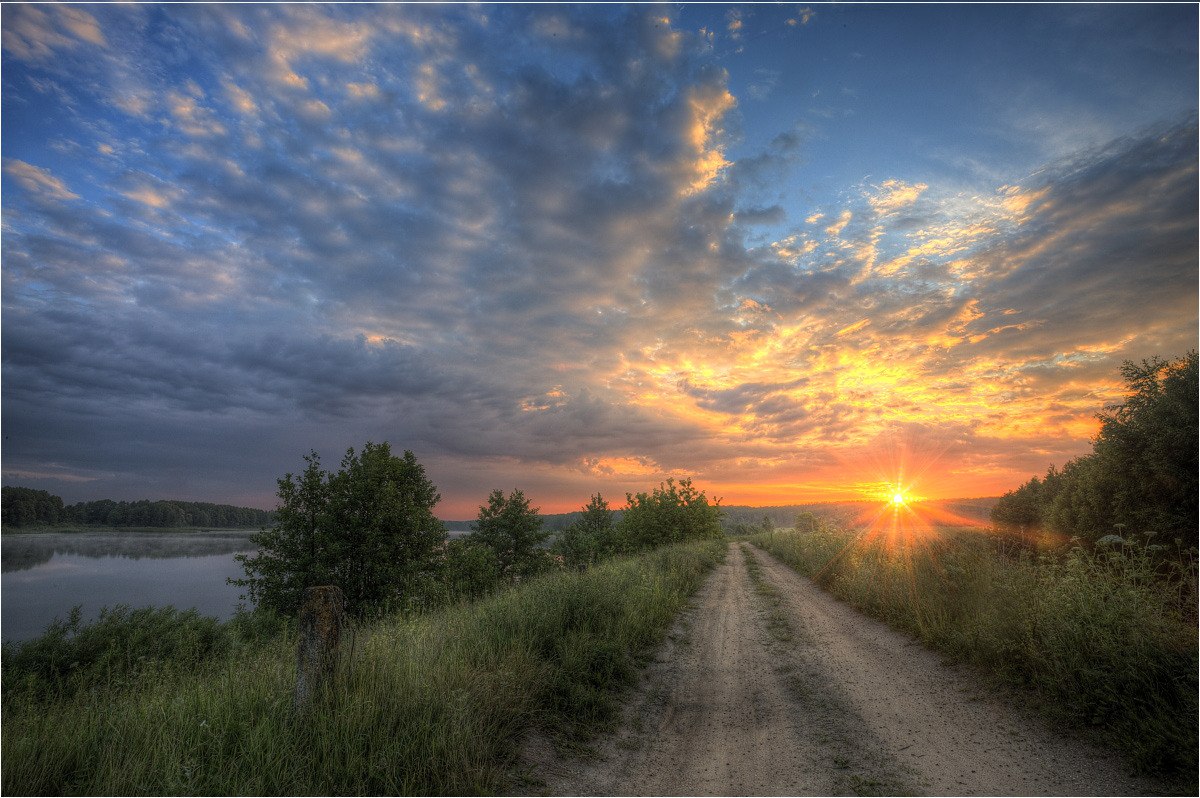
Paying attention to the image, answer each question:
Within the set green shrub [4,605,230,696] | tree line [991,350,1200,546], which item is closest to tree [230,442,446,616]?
green shrub [4,605,230,696]

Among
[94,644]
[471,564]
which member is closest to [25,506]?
[94,644]

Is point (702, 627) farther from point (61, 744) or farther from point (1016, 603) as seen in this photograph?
point (61, 744)

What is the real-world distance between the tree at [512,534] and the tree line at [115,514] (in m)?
17.6

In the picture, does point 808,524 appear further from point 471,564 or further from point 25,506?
point 25,506

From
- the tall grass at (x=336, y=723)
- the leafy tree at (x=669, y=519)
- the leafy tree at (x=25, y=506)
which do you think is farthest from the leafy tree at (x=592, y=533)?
the tall grass at (x=336, y=723)

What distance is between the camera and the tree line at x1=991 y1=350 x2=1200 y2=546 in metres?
17.3

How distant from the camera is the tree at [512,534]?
4472 cm

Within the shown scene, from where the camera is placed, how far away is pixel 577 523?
214ft

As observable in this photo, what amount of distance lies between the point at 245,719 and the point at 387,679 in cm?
118

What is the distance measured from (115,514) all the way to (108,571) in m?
12.9

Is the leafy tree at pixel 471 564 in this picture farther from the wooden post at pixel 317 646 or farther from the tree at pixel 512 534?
the wooden post at pixel 317 646

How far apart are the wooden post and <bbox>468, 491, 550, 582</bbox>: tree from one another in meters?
40.5

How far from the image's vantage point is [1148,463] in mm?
18344

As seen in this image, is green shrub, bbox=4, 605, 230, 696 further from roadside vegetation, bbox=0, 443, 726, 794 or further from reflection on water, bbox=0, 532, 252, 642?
reflection on water, bbox=0, 532, 252, 642
